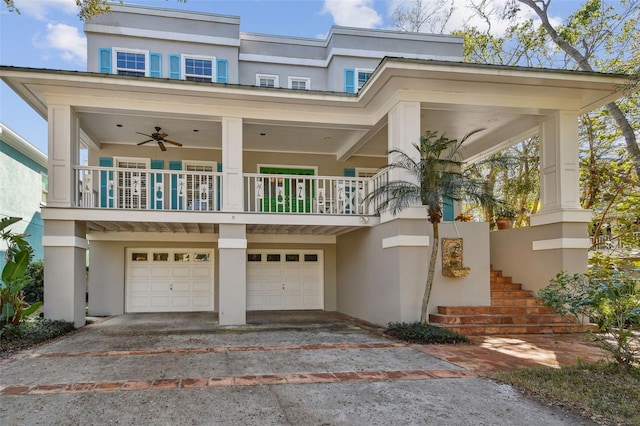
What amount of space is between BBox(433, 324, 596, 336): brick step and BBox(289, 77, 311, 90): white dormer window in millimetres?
9434

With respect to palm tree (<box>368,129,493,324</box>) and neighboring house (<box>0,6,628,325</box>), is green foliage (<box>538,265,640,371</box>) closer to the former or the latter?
palm tree (<box>368,129,493,324</box>)

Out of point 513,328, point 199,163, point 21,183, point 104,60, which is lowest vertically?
point 513,328

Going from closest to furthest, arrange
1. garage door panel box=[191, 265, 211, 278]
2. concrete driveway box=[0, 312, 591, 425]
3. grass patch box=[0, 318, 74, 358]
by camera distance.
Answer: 1. concrete driveway box=[0, 312, 591, 425]
2. grass patch box=[0, 318, 74, 358]
3. garage door panel box=[191, 265, 211, 278]

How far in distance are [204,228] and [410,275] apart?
5705mm

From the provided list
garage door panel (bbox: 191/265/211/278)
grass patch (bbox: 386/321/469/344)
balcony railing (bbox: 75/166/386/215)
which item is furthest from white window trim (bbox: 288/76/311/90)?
grass patch (bbox: 386/321/469/344)

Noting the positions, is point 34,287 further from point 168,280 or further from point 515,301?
point 515,301

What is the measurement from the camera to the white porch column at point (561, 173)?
9406 millimetres

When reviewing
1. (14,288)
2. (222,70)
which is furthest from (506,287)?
(14,288)

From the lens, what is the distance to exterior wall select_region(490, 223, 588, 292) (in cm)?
933

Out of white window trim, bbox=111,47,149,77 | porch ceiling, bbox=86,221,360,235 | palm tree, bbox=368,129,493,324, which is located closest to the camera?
palm tree, bbox=368,129,493,324

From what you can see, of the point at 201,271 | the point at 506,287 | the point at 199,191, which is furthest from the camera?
the point at 201,271

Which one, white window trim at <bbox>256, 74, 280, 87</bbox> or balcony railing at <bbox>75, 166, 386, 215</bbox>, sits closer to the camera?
balcony railing at <bbox>75, 166, 386, 215</bbox>

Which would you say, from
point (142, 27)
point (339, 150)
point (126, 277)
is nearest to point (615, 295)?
point (339, 150)

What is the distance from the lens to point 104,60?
12.8 meters
